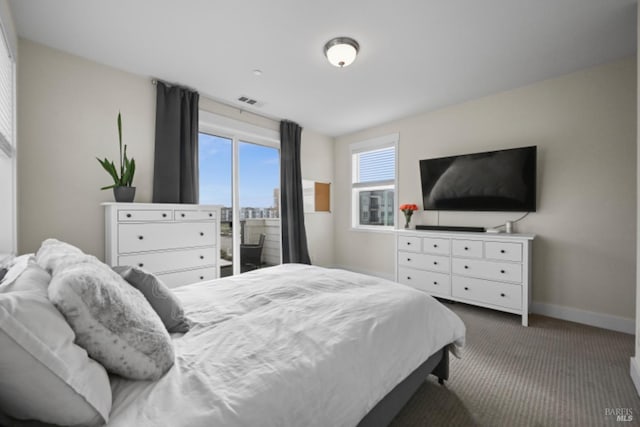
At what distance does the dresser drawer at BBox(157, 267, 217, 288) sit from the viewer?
268cm

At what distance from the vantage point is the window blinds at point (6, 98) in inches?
72.1

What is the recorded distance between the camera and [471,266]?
3139mm

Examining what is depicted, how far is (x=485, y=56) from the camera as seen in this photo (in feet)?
8.39

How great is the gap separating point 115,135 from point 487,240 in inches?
159

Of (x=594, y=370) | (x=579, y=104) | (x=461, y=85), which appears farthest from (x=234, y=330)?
(x=579, y=104)

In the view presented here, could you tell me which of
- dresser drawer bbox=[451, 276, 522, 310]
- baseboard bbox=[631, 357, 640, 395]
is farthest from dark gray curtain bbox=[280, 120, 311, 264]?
baseboard bbox=[631, 357, 640, 395]

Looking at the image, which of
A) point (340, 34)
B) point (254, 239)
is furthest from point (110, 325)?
point (254, 239)

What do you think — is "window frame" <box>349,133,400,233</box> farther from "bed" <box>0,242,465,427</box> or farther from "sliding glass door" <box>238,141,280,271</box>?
"bed" <box>0,242,465,427</box>

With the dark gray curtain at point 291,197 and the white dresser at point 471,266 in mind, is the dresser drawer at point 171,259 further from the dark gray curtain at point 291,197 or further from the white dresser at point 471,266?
the white dresser at point 471,266

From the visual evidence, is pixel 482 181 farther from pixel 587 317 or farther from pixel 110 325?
pixel 110 325

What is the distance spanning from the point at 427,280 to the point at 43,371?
11.5 ft

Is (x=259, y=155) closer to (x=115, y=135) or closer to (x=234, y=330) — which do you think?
(x=115, y=135)

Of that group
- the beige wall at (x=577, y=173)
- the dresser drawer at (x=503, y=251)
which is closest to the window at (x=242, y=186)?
the beige wall at (x=577, y=173)

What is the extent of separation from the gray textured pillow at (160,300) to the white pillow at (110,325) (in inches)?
10.9
